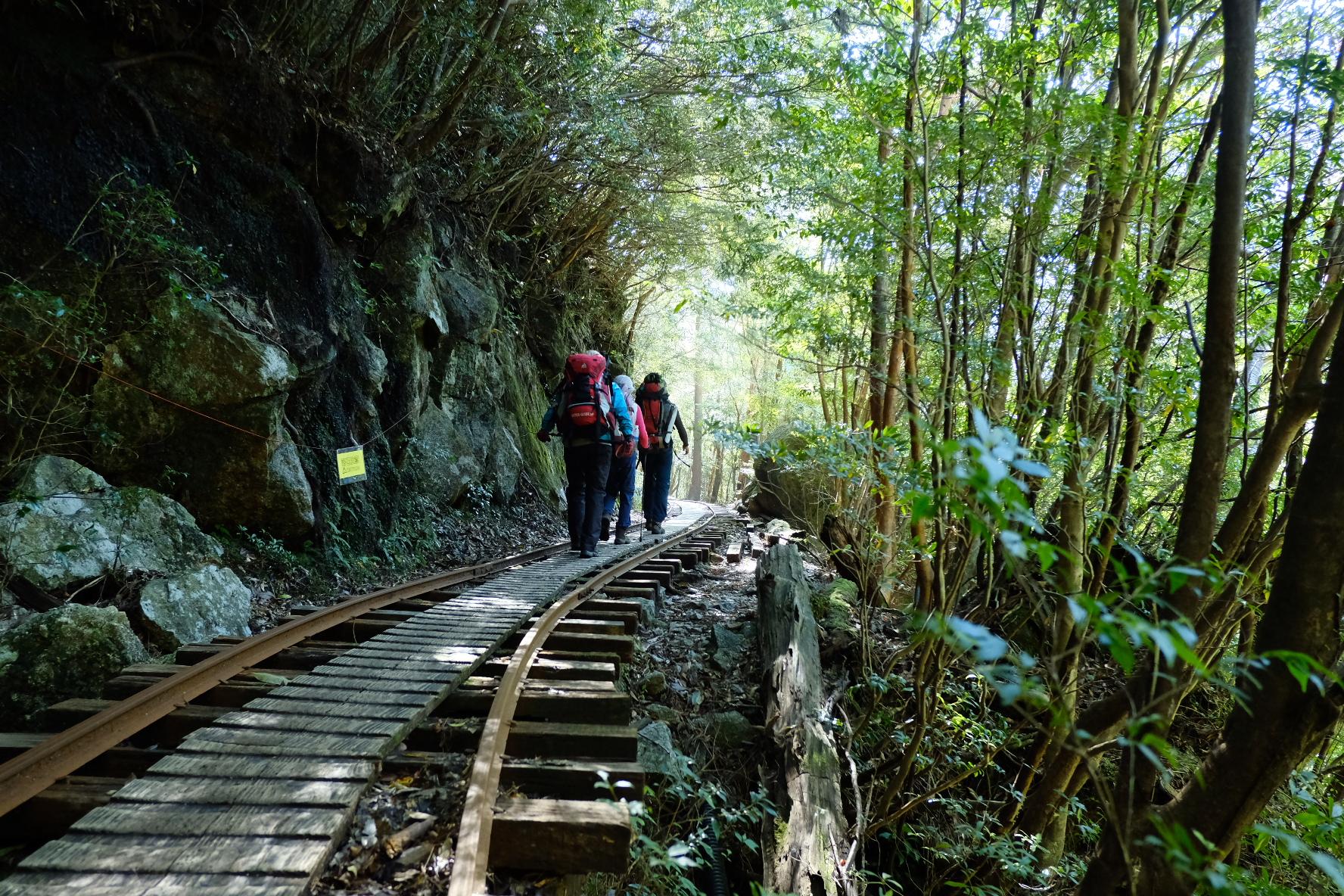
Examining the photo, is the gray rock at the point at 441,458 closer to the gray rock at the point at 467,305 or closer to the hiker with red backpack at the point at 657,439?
the gray rock at the point at 467,305

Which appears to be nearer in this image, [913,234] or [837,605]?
[913,234]

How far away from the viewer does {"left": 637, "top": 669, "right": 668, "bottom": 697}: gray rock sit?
5.21 m

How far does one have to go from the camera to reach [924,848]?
452cm

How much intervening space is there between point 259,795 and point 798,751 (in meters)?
2.82

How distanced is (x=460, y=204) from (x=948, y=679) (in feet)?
35.7

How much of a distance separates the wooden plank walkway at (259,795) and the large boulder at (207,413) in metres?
3.06

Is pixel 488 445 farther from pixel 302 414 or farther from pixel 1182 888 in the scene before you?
pixel 1182 888

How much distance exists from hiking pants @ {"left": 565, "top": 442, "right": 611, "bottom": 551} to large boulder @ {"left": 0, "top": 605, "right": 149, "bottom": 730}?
4714 millimetres

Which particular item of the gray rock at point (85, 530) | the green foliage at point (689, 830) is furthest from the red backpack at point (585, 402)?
the green foliage at point (689, 830)

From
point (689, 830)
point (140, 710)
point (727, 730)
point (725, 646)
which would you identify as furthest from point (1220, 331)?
point (140, 710)

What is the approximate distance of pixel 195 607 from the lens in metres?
5.02

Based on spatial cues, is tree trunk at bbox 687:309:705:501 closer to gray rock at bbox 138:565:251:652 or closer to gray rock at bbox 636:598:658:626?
gray rock at bbox 636:598:658:626

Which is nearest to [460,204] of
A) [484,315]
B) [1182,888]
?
[484,315]

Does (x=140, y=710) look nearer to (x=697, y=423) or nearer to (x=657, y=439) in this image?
(x=657, y=439)
